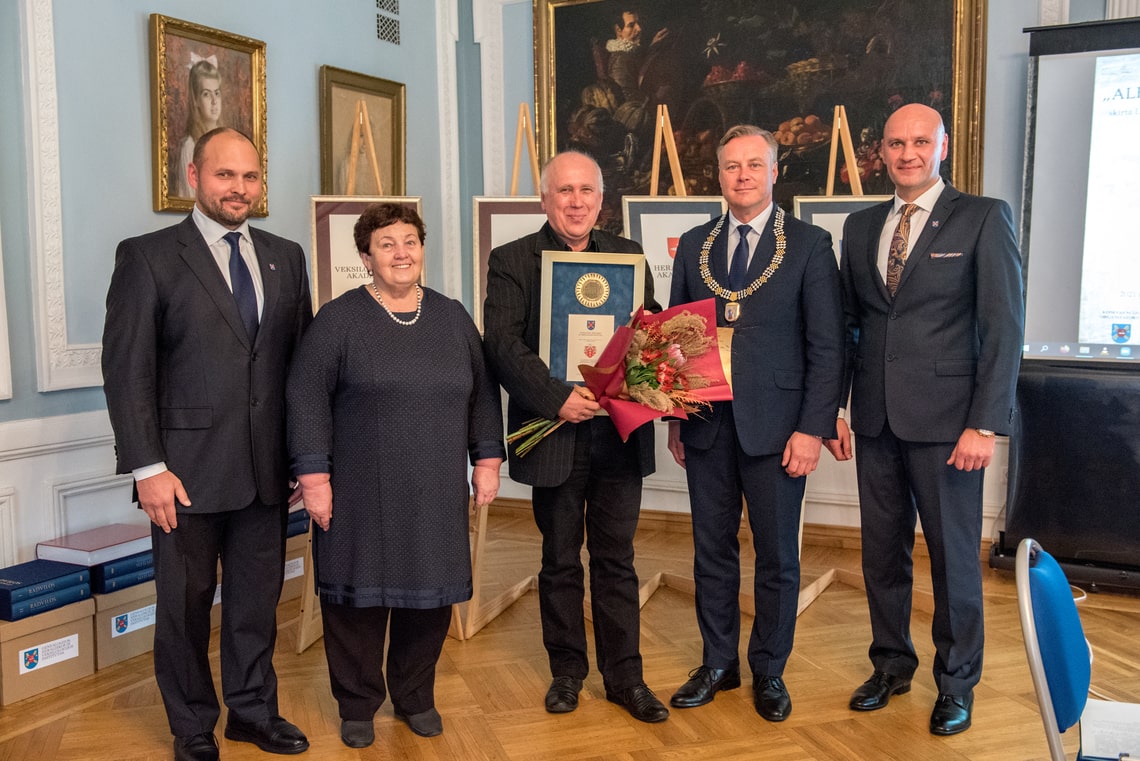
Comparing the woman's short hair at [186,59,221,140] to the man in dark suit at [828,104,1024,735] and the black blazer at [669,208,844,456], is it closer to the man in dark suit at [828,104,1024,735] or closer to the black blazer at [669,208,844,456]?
the black blazer at [669,208,844,456]

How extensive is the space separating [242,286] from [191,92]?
1802 mm

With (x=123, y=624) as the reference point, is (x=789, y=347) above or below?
above

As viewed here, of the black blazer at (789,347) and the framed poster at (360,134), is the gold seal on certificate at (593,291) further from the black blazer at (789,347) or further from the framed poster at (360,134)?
the framed poster at (360,134)

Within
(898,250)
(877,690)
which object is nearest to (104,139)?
(898,250)

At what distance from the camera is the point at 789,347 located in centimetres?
285

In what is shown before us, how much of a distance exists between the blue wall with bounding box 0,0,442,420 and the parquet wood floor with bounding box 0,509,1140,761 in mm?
1116

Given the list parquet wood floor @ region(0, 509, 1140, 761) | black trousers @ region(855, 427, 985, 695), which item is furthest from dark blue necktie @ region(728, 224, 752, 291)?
parquet wood floor @ region(0, 509, 1140, 761)

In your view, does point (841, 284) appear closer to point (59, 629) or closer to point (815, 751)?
point (815, 751)

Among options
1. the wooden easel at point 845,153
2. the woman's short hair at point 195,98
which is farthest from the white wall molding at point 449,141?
the wooden easel at point 845,153

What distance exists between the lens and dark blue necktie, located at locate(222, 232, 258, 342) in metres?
2.64

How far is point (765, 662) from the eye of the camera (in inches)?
120

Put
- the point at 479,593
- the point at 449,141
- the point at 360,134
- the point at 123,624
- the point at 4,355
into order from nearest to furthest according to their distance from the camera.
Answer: the point at 4,355 → the point at 123,624 → the point at 479,593 → the point at 360,134 → the point at 449,141

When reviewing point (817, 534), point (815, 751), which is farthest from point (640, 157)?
point (815, 751)

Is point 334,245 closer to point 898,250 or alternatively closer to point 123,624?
point 123,624
